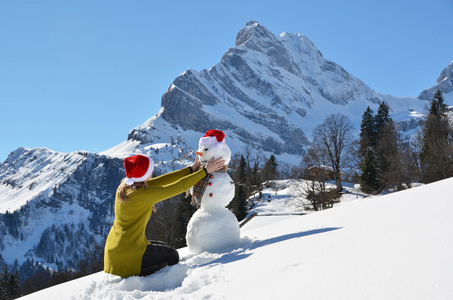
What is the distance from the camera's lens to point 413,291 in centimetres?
153

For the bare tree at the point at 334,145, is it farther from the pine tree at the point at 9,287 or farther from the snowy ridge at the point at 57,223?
the snowy ridge at the point at 57,223

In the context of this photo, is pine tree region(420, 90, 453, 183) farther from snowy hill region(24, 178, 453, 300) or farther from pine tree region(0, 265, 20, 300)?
pine tree region(0, 265, 20, 300)

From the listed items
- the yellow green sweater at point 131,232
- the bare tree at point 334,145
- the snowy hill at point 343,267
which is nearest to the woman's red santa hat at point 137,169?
the yellow green sweater at point 131,232

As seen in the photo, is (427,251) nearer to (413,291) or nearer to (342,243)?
(413,291)

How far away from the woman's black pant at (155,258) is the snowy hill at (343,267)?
7.8 inches

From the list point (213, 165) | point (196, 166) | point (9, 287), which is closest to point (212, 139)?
point (196, 166)

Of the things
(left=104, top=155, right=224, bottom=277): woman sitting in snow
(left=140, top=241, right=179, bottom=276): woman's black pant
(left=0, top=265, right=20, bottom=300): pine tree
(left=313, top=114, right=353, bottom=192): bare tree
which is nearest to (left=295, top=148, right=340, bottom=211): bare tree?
(left=313, top=114, right=353, bottom=192): bare tree

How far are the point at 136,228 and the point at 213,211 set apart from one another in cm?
130

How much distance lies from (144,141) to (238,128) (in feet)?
204

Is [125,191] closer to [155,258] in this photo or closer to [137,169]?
[137,169]

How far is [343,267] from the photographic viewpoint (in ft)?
6.79

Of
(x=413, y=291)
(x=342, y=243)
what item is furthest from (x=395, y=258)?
(x=342, y=243)

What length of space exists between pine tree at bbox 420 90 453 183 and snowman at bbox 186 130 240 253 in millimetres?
22870

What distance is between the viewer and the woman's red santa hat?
3.62 metres
